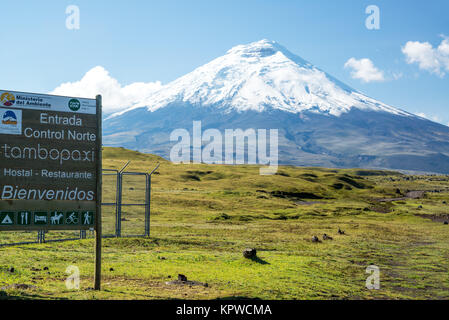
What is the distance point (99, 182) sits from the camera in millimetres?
14039


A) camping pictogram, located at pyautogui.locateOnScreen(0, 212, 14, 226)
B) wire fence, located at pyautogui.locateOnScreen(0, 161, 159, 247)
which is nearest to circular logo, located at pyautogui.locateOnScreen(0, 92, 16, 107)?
camping pictogram, located at pyautogui.locateOnScreen(0, 212, 14, 226)

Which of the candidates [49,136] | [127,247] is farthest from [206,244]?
[49,136]

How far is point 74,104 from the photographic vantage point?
14.0m

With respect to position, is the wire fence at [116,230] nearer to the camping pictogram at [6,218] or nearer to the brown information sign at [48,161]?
the brown information sign at [48,161]

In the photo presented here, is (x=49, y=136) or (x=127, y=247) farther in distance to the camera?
(x=127, y=247)

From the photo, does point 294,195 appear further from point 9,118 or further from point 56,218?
point 9,118

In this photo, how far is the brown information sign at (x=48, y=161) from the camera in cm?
1337

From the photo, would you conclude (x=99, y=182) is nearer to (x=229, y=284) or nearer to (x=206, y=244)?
(x=229, y=284)

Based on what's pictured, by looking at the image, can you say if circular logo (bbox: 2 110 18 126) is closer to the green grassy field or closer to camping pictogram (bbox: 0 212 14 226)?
camping pictogram (bbox: 0 212 14 226)

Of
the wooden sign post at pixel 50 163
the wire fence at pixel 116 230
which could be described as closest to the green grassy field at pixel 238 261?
the wire fence at pixel 116 230

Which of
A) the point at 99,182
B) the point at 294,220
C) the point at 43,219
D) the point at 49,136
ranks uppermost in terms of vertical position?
the point at 49,136

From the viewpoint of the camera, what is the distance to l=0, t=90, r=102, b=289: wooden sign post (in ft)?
43.9

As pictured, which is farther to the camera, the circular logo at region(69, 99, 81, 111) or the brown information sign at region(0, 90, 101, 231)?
the circular logo at region(69, 99, 81, 111)
